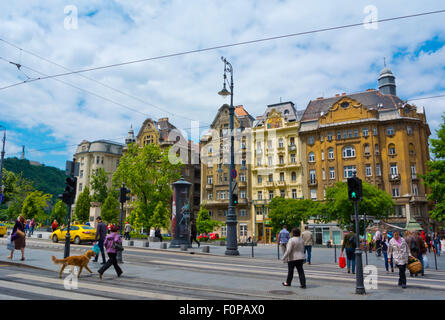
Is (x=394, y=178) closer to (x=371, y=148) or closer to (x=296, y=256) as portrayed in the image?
(x=371, y=148)

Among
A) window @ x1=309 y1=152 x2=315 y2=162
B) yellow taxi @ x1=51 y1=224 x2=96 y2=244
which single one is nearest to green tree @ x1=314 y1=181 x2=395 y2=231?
window @ x1=309 y1=152 x2=315 y2=162

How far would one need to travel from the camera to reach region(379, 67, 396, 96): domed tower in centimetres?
5462

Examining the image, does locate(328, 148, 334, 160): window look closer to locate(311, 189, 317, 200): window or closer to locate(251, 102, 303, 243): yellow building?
locate(251, 102, 303, 243): yellow building

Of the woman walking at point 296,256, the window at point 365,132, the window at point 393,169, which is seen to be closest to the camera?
the woman walking at point 296,256

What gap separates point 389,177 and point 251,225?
20638 millimetres

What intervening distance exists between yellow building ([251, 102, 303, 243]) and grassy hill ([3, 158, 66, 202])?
50952mm

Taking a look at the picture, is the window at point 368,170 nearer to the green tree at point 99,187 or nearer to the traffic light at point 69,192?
the traffic light at point 69,192

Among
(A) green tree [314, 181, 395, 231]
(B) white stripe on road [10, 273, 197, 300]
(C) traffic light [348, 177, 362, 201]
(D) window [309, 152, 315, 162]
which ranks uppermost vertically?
(D) window [309, 152, 315, 162]

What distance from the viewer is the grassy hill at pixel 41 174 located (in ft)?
267

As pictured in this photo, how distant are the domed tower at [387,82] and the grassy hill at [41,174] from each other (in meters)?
70.1

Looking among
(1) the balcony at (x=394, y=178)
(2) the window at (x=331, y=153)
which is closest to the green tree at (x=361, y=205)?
(1) the balcony at (x=394, y=178)

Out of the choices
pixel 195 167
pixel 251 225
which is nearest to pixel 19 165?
pixel 195 167

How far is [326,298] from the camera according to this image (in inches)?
304
